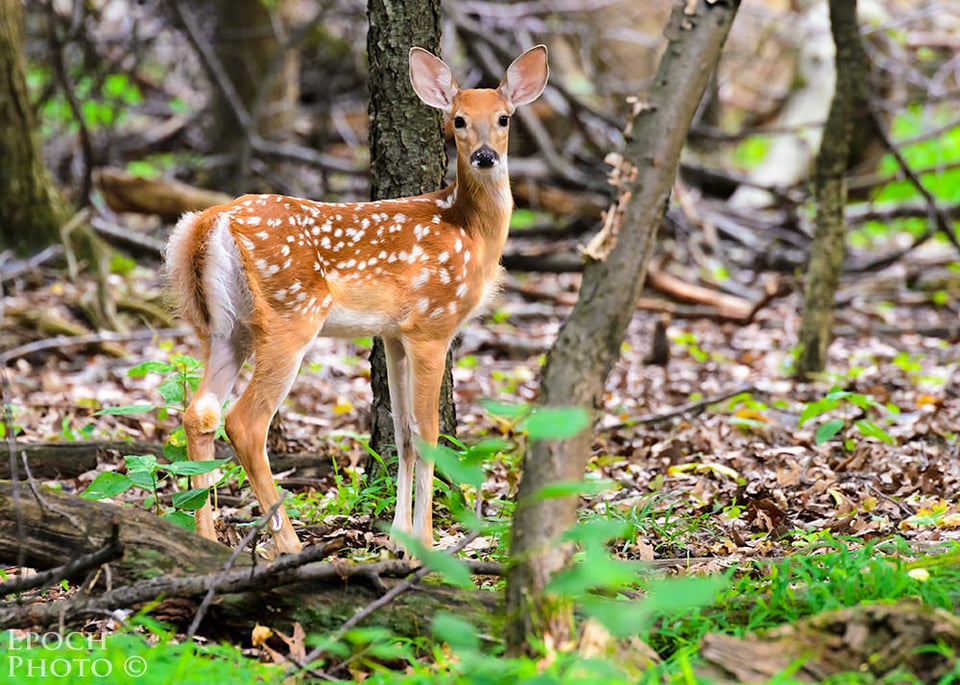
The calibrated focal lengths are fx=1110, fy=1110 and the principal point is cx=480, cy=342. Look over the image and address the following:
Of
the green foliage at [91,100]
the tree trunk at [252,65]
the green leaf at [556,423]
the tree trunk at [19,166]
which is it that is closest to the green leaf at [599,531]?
the green leaf at [556,423]

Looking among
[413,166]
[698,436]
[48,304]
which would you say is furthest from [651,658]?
[48,304]

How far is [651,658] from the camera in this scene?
286 cm

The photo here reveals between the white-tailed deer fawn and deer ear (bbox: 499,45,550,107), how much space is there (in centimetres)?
3

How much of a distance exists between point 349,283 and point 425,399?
1.69 feet

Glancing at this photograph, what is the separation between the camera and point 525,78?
4520mm

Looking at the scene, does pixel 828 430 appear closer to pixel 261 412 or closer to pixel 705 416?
pixel 705 416

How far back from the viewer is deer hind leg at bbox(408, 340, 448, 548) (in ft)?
13.5

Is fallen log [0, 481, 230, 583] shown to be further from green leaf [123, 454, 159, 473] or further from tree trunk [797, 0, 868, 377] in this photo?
tree trunk [797, 0, 868, 377]

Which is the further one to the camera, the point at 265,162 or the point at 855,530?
the point at 265,162

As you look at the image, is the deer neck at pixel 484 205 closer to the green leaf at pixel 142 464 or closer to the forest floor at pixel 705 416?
the forest floor at pixel 705 416

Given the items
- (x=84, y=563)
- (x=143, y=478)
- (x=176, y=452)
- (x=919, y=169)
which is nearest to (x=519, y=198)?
(x=919, y=169)

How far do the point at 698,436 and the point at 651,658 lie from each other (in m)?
3.14

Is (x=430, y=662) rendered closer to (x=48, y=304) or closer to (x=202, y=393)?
(x=202, y=393)

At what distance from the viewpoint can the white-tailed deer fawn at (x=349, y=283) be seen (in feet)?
13.1
